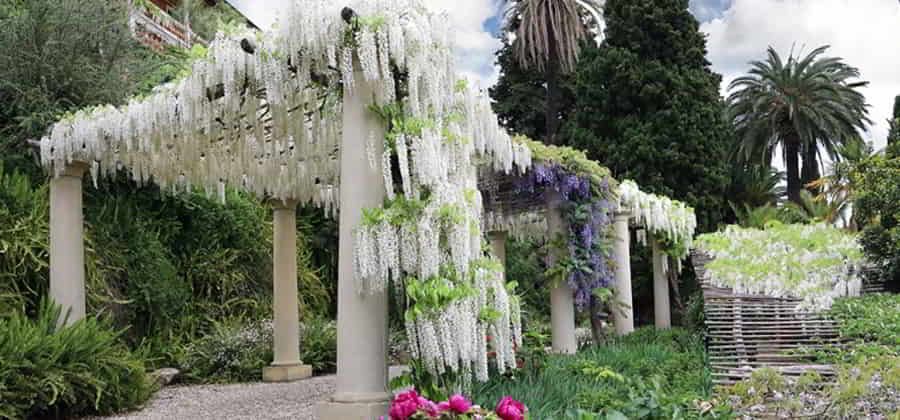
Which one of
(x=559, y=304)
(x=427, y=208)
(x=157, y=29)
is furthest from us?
(x=157, y=29)

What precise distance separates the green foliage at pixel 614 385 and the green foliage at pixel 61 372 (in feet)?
10.2

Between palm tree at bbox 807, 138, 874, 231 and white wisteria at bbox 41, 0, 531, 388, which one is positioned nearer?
white wisteria at bbox 41, 0, 531, 388

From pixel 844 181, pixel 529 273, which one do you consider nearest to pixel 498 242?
pixel 529 273

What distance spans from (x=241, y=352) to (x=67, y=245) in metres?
2.64

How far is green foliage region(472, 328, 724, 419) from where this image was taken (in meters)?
3.64

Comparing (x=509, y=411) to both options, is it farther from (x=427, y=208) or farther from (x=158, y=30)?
(x=158, y=30)

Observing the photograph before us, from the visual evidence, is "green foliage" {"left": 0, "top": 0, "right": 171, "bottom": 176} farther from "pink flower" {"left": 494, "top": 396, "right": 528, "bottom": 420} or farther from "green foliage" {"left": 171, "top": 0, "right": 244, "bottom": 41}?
"pink flower" {"left": 494, "top": 396, "right": 528, "bottom": 420}

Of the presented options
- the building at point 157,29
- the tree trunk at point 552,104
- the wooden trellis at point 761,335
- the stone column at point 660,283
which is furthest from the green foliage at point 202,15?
the wooden trellis at point 761,335

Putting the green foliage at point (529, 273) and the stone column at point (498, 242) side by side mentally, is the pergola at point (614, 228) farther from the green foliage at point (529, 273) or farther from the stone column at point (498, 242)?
the green foliage at point (529, 273)

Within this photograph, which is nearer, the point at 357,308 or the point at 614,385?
the point at 357,308

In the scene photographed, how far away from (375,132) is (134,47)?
21.5 ft

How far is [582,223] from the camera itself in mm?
8867

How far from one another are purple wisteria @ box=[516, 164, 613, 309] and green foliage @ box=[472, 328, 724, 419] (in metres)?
0.82

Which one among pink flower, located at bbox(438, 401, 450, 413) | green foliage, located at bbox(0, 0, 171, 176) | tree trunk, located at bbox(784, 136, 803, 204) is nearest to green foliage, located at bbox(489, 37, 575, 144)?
tree trunk, located at bbox(784, 136, 803, 204)
